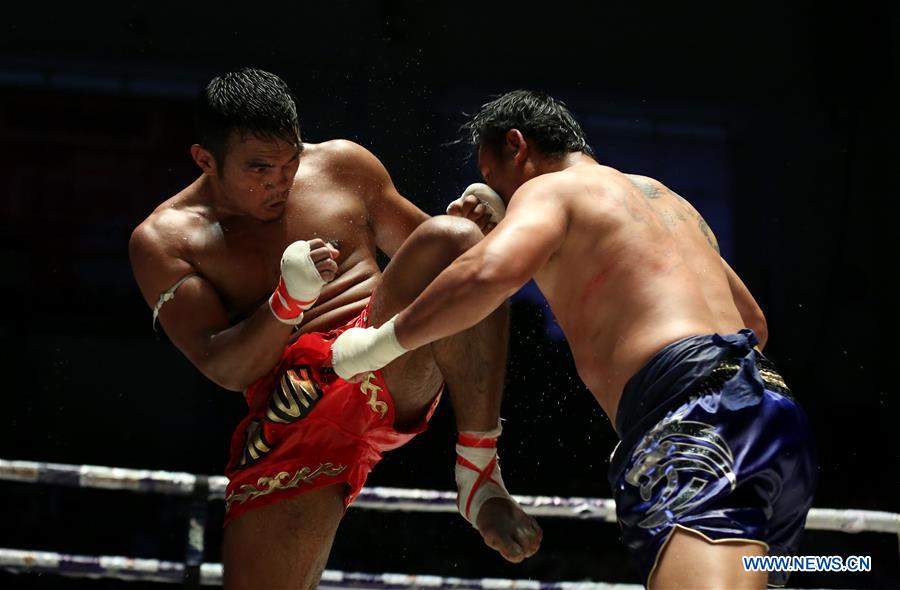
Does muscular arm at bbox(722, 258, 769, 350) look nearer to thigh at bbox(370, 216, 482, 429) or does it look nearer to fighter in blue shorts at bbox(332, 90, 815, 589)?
fighter in blue shorts at bbox(332, 90, 815, 589)

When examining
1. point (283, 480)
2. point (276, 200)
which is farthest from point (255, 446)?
point (276, 200)

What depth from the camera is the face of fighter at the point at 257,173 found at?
251 cm

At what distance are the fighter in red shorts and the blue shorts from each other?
1.45ft

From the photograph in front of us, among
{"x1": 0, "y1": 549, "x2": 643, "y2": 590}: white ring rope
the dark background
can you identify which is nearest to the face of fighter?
{"x1": 0, "y1": 549, "x2": 643, "y2": 590}: white ring rope

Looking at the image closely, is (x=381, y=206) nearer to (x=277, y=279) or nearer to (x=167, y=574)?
(x=277, y=279)

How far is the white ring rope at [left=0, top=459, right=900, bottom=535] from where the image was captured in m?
2.82

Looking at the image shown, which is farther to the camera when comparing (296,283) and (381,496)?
(381,496)

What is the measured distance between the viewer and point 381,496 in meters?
2.96

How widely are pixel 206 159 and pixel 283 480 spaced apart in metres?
0.79

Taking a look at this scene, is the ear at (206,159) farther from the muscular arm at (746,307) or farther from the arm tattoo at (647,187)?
the muscular arm at (746,307)

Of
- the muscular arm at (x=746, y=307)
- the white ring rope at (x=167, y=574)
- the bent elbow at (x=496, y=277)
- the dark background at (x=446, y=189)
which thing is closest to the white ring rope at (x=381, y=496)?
the white ring rope at (x=167, y=574)

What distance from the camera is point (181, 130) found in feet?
14.1

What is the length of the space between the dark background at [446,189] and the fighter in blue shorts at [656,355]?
6.98 ft

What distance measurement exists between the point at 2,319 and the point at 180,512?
1.05m
